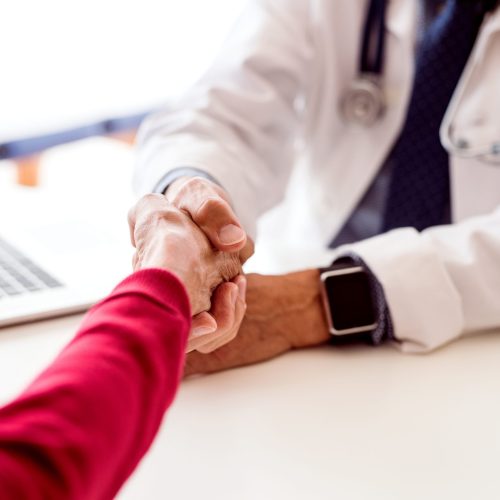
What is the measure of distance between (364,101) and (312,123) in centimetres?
11

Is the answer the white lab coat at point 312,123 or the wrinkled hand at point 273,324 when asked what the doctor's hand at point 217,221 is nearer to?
the wrinkled hand at point 273,324

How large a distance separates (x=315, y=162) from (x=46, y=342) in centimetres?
62

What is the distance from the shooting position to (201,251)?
2.09 feet

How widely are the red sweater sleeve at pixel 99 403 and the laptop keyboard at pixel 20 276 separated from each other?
0.42 m

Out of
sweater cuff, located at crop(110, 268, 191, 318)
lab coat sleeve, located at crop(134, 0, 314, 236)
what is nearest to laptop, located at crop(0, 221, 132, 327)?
lab coat sleeve, located at crop(134, 0, 314, 236)

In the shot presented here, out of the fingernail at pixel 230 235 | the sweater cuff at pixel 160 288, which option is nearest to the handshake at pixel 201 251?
the fingernail at pixel 230 235

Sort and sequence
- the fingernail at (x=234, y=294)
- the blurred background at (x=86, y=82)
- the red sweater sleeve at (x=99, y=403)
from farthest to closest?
the blurred background at (x=86, y=82) → the fingernail at (x=234, y=294) → the red sweater sleeve at (x=99, y=403)

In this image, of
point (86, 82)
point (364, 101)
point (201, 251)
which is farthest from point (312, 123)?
point (201, 251)

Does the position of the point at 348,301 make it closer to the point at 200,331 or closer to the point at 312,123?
the point at 200,331

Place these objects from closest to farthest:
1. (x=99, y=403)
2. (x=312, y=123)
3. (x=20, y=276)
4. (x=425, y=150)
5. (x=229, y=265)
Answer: (x=99, y=403) → (x=229, y=265) → (x=20, y=276) → (x=425, y=150) → (x=312, y=123)

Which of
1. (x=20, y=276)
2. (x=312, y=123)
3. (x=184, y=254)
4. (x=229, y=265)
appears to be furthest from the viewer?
(x=312, y=123)

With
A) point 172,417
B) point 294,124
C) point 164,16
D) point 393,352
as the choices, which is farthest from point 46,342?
point 164,16

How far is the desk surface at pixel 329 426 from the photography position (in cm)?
54

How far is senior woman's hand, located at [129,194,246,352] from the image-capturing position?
1.90ft
